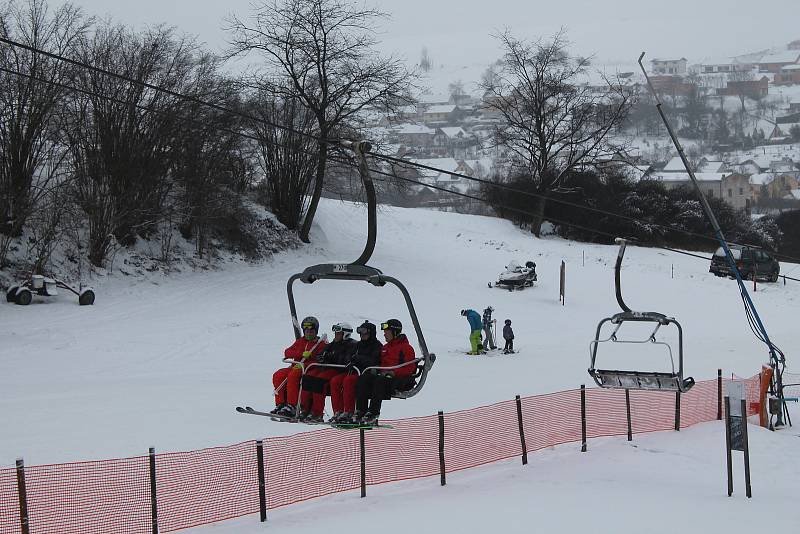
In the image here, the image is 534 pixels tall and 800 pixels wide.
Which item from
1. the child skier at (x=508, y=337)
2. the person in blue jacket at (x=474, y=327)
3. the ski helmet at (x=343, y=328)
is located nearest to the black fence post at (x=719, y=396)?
the child skier at (x=508, y=337)

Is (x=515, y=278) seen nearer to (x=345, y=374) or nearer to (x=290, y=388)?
(x=345, y=374)

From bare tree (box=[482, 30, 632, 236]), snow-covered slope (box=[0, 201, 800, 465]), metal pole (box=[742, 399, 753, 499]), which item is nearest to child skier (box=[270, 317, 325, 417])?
snow-covered slope (box=[0, 201, 800, 465])

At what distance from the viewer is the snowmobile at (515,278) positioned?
36375 millimetres

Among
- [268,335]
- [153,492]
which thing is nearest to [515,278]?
[268,335]

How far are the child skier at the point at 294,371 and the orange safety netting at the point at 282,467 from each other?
125 centimetres

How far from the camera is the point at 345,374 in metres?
13.3

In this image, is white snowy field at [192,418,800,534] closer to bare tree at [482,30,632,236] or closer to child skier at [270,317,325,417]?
child skier at [270,317,325,417]

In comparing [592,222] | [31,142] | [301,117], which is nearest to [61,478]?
[31,142]

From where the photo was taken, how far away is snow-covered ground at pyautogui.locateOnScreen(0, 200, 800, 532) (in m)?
15.0

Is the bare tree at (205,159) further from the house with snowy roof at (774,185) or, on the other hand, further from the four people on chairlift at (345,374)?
the house with snowy roof at (774,185)

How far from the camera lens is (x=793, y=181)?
174 metres

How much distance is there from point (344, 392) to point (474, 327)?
13996 millimetres

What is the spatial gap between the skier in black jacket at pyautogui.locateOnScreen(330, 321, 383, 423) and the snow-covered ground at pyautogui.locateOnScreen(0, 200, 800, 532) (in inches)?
69.3

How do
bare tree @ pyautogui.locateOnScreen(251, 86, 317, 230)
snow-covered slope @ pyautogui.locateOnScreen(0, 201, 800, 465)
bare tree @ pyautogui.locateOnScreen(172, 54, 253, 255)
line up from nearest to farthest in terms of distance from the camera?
1. snow-covered slope @ pyautogui.locateOnScreen(0, 201, 800, 465)
2. bare tree @ pyautogui.locateOnScreen(172, 54, 253, 255)
3. bare tree @ pyautogui.locateOnScreen(251, 86, 317, 230)
